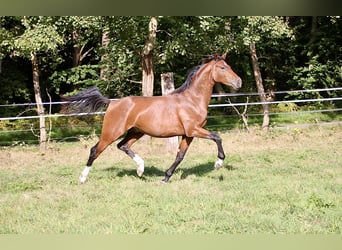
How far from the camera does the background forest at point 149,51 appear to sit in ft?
34.8

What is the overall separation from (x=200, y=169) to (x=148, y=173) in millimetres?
949

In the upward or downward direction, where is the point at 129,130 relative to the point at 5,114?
upward

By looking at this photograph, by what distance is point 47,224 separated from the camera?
412 centimetres

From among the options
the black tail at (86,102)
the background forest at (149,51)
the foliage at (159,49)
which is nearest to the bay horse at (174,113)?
the black tail at (86,102)

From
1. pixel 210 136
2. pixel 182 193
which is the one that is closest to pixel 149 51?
pixel 210 136

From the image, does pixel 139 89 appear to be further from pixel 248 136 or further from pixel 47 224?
pixel 47 224

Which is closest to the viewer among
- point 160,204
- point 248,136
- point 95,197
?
point 160,204

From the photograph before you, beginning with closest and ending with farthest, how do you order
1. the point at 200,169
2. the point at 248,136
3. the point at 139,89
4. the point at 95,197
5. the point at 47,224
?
1. the point at 47,224
2. the point at 95,197
3. the point at 200,169
4. the point at 248,136
5. the point at 139,89

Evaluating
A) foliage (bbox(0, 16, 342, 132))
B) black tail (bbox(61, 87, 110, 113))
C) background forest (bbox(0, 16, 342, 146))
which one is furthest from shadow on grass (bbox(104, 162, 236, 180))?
foliage (bbox(0, 16, 342, 132))

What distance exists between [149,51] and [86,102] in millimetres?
5428

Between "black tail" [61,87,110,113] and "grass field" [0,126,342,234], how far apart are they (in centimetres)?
114

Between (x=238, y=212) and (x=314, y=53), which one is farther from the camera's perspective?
(x=314, y=53)

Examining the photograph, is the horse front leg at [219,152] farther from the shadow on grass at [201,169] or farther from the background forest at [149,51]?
the background forest at [149,51]

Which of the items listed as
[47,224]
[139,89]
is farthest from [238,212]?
[139,89]
